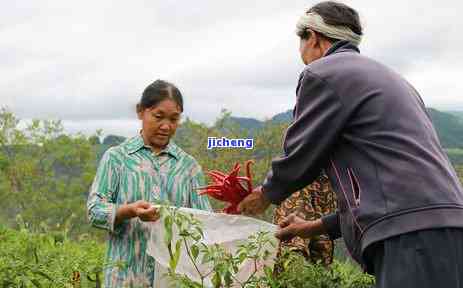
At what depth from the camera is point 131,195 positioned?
335cm

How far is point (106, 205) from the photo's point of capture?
3.27 meters

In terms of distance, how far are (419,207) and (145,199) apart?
130 centimetres

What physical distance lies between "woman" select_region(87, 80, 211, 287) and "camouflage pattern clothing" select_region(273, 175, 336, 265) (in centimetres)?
45

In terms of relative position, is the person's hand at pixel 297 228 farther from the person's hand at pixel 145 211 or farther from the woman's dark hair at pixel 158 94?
the woman's dark hair at pixel 158 94

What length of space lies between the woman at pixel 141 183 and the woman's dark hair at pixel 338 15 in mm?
868

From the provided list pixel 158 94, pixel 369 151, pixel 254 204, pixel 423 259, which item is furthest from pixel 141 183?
pixel 423 259

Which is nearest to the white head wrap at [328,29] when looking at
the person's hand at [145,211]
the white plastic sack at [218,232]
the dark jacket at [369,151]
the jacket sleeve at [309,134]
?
the dark jacket at [369,151]

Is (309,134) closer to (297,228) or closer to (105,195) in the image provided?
(297,228)

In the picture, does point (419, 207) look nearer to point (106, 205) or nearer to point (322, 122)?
point (322, 122)

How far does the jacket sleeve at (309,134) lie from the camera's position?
259cm

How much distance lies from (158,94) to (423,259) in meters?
1.48

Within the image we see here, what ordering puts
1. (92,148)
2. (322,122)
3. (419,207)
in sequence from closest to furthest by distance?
(419,207) < (322,122) < (92,148)

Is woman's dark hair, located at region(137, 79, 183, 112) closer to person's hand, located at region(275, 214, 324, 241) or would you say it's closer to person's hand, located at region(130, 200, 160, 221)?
person's hand, located at region(130, 200, 160, 221)

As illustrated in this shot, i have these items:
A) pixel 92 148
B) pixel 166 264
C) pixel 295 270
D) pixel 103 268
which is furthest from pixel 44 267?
pixel 92 148
